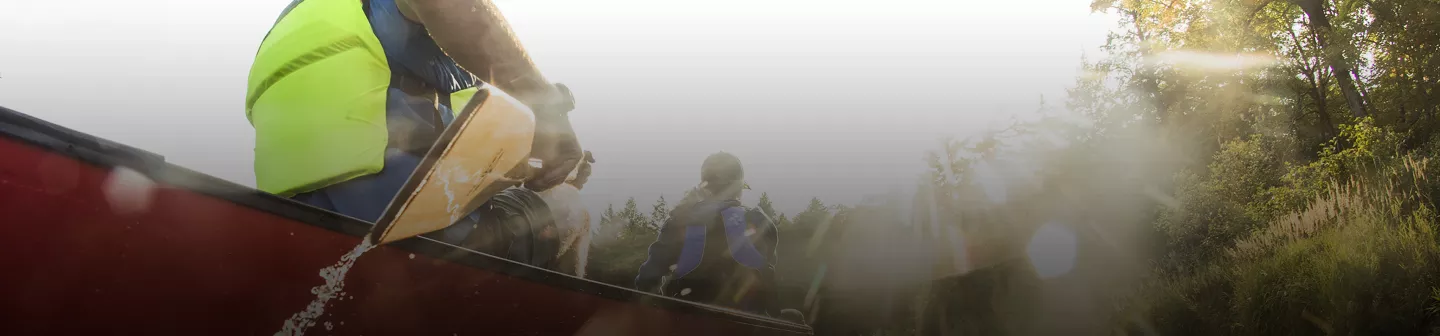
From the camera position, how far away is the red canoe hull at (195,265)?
86cm

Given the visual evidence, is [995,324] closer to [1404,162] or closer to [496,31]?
[1404,162]

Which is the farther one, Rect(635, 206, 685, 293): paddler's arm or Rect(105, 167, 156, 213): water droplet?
Rect(635, 206, 685, 293): paddler's arm

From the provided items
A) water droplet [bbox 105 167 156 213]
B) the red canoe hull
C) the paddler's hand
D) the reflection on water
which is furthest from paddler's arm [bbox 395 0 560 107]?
the reflection on water

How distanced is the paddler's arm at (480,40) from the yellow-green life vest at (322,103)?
0.12 metres

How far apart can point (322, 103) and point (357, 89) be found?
6 centimetres

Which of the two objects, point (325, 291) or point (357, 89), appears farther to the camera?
point (357, 89)

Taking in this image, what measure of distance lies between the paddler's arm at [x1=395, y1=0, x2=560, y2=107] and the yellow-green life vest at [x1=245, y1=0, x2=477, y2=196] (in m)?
0.12

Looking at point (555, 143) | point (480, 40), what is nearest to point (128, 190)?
point (480, 40)

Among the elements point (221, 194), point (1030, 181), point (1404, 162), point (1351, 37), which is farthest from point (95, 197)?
point (1030, 181)

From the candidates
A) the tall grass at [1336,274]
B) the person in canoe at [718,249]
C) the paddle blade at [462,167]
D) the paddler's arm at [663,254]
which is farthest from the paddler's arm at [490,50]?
the tall grass at [1336,274]

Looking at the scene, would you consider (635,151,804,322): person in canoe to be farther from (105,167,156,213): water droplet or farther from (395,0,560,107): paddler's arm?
(105,167,156,213): water droplet

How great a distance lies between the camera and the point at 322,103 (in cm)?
130

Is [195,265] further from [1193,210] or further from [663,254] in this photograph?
[1193,210]

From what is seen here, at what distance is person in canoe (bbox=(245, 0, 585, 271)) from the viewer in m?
1.29
